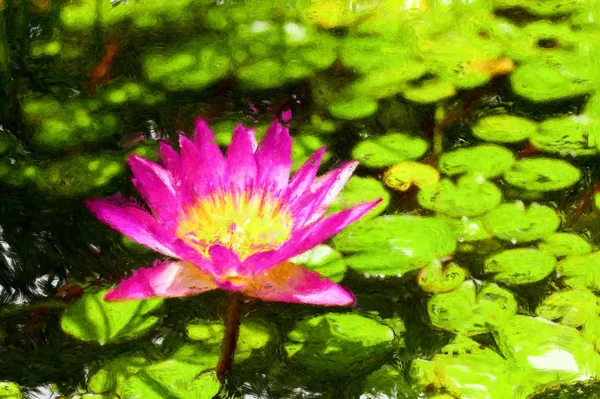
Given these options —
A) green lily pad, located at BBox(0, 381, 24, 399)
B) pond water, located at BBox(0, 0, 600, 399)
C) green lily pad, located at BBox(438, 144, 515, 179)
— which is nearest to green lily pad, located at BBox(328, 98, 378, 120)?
pond water, located at BBox(0, 0, 600, 399)

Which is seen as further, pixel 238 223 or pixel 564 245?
pixel 564 245

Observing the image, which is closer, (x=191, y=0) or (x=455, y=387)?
(x=455, y=387)

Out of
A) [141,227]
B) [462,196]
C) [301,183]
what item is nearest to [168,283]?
[141,227]

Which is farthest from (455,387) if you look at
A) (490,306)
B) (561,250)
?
(561,250)

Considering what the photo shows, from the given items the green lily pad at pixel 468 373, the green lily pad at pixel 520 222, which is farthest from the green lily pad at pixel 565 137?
the green lily pad at pixel 468 373

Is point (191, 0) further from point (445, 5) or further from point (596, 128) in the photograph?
point (596, 128)

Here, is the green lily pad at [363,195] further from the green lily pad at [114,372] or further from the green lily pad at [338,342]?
the green lily pad at [114,372]

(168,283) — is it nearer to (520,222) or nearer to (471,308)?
(471,308)
